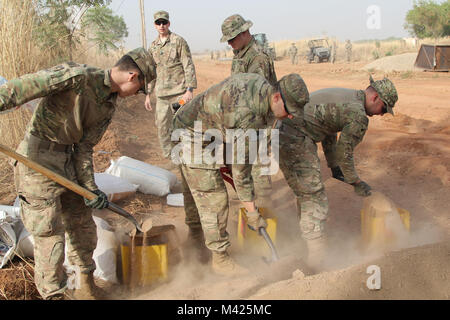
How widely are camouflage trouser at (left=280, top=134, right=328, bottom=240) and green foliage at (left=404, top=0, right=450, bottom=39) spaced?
2762 centimetres

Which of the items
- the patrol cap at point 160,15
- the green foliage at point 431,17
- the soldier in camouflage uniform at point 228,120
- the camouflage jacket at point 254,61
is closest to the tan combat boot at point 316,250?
the soldier in camouflage uniform at point 228,120

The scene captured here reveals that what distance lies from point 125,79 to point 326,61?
2223 cm

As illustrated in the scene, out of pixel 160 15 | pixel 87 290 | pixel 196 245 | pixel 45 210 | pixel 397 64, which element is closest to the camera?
pixel 45 210

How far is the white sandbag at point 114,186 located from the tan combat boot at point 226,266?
1577 mm

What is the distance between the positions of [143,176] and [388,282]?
117 inches

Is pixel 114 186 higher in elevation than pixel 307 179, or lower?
lower

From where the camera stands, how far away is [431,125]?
782 centimetres

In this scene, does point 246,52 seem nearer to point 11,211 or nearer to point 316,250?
point 316,250

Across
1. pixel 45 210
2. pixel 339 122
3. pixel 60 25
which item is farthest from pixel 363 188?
pixel 60 25

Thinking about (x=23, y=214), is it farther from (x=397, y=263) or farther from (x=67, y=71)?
(x=397, y=263)

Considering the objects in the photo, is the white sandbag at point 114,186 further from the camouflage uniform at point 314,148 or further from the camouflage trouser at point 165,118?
the camouflage uniform at point 314,148

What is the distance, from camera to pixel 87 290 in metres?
2.90

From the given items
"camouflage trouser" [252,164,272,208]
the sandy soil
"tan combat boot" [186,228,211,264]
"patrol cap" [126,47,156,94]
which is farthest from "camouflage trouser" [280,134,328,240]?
"patrol cap" [126,47,156,94]

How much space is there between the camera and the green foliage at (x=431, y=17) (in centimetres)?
2662
